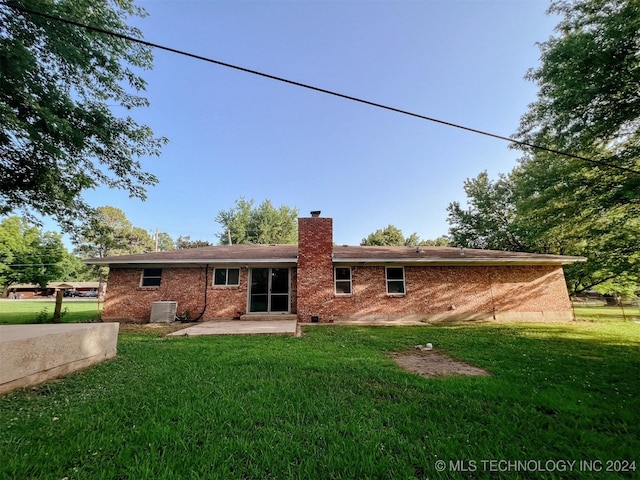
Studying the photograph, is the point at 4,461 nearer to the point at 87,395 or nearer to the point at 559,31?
the point at 87,395

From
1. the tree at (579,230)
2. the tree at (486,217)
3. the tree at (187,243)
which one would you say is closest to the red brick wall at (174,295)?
the tree at (579,230)

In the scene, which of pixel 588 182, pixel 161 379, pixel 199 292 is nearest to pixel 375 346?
pixel 161 379

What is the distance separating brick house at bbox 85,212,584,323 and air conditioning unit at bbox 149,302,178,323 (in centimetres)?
55

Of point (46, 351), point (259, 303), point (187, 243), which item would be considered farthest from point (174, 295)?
point (187, 243)

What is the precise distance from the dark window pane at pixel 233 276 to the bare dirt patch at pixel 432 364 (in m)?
8.22

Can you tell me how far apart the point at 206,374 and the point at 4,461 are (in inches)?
95.4

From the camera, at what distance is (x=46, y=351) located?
401cm

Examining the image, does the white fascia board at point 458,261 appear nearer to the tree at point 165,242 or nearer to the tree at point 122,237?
the tree at point 122,237

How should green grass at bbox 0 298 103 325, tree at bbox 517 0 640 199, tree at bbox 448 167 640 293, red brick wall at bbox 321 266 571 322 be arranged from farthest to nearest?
red brick wall at bbox 321 266 571 322
green grass at bbox 0 298 103 325
tree at bbox 448 167 640 293
tree at bbox 517 0 640 199

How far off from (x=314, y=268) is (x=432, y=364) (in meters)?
6.68

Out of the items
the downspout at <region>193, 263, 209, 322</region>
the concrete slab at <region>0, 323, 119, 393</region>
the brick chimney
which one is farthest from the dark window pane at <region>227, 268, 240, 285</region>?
the concrete slab at <region>0, 323, 119, 393</region>

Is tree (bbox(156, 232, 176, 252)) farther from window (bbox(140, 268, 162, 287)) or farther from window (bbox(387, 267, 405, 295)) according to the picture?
window (bbox(387, 267, 405, 295))

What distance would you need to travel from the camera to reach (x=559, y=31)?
8727 millimetres

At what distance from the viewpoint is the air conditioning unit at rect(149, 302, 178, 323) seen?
11070mm
